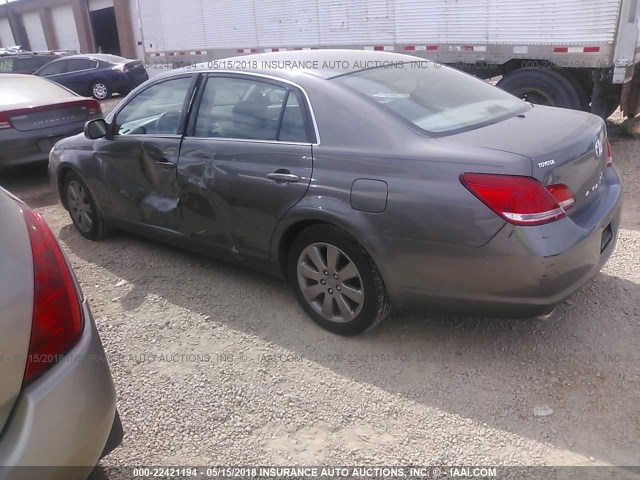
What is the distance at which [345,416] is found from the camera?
271 centimetres

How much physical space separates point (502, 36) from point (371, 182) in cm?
510

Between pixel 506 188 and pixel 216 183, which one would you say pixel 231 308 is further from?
pixel 506 188

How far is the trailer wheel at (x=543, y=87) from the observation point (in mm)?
6887

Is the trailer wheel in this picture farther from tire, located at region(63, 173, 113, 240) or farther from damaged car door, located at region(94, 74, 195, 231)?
tire, located at region(63, 173, 113, 240)

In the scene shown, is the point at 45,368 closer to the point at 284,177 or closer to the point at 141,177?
the point at 284,177

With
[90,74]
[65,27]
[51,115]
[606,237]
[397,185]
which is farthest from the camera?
[65,27]

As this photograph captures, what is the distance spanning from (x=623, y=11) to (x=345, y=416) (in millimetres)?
5639

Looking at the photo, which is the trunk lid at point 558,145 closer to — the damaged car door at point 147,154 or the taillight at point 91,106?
the damaged car door at point 147,154

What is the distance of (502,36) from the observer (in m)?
7.06

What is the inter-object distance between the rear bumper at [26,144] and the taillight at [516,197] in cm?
593

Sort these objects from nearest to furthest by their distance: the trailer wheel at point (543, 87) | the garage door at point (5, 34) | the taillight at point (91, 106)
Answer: the trailer wheel at point (543, 87) < the taillight at point (91, 106) < the garage door at point (5, 34)

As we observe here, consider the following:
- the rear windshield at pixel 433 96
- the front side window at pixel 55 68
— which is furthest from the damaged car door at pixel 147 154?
the front side window at pixel 55 68

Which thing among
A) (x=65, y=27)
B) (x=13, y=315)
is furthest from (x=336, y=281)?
(x=65, y=27)

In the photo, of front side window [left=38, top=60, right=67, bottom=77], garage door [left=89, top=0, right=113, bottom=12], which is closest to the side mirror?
front side window [left=38, top=60, right=67, bottom=77]
